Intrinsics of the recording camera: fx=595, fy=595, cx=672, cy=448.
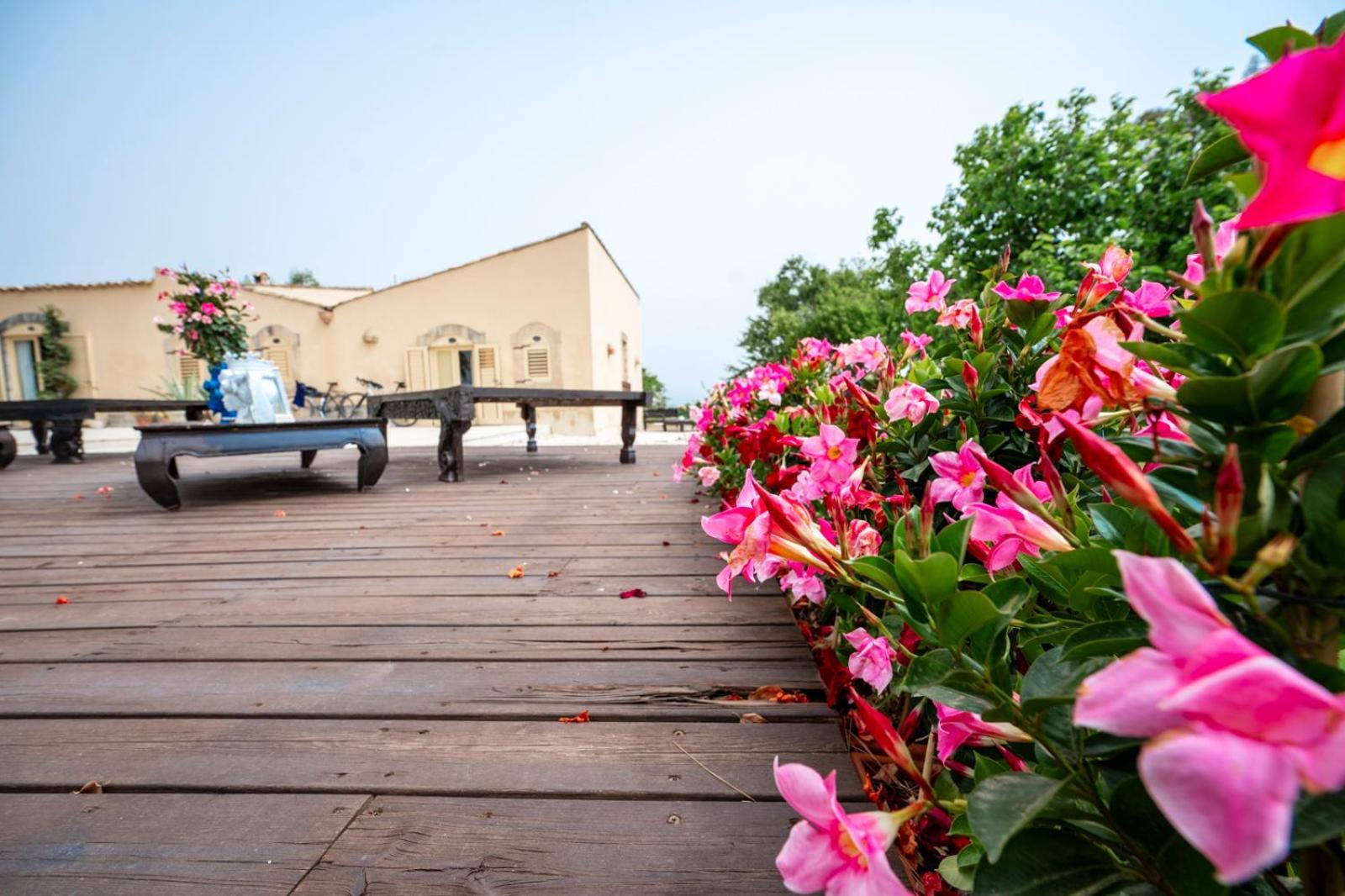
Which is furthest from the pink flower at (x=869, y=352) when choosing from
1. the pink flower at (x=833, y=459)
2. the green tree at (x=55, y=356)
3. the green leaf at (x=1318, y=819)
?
the green tree at (x=55, y=356)

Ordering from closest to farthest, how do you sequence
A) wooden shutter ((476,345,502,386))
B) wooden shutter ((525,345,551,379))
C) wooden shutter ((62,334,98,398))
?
wooden shutter ((525,345,551,379)) < wooden shutter ((476,345,502,386)) < wooden shutter ((62,334,98,398))

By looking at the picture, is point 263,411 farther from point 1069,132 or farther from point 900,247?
point 1069,132

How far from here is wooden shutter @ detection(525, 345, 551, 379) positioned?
11.6m

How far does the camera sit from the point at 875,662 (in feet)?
2.48

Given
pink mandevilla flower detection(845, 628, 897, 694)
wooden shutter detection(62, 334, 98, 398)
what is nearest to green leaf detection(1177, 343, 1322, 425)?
pink mandevilla flower detection(845, 628, 897, 694)

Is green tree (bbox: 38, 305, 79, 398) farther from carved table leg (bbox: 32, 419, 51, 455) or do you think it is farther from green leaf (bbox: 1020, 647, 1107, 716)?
green leaf (bbox: 1020, 647, 1107, 716)

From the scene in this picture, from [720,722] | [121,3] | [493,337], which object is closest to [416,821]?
[720,722]

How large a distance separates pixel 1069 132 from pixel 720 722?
18.6ft

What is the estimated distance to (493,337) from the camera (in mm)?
11719

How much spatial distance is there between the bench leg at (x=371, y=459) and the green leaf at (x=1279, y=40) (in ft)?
12.9

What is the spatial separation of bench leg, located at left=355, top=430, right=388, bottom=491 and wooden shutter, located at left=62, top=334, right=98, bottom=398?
14.2m

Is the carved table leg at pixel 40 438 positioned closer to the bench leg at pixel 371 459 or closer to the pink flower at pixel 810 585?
the bench leg at pixel 371 459

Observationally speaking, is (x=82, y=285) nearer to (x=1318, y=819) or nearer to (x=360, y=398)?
(x=360, y=398)

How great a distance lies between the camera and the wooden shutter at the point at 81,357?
1286 centimetres
